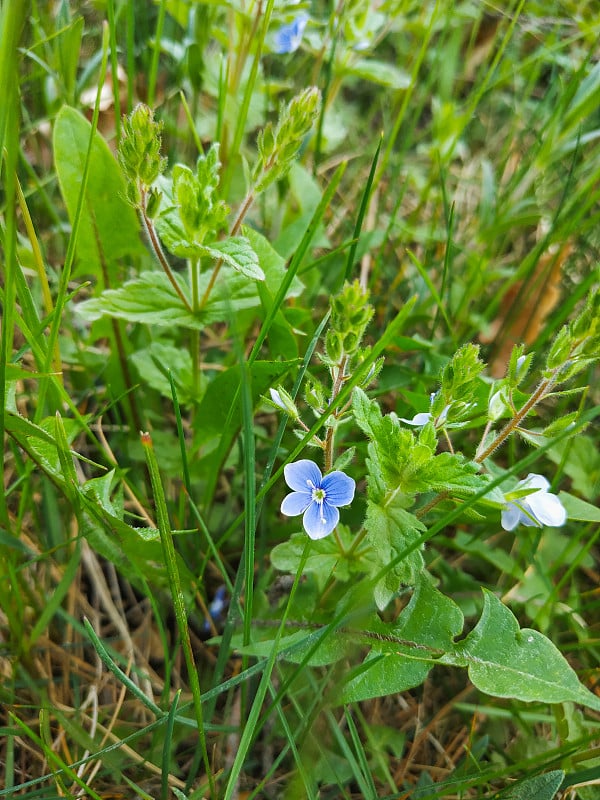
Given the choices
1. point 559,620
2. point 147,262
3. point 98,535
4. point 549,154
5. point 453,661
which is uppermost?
point 549,154

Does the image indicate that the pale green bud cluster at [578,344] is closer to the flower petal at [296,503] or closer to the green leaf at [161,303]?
the flower petal at [296,503]

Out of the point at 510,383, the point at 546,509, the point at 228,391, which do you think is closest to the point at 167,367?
the point at 228,391

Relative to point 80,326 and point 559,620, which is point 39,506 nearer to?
point 80,326

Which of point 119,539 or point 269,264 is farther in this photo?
point 269,264

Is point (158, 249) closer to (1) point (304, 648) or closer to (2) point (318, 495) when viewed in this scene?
(2) point (318, 495)

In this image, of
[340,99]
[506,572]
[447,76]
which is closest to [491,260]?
[447,76]

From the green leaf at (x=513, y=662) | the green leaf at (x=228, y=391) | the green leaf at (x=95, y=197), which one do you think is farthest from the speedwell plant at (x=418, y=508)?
the green leaf at (x=95, y=197)
